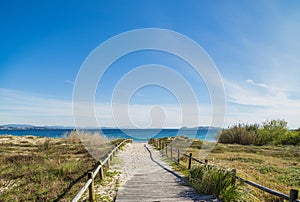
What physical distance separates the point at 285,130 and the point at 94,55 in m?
27.3

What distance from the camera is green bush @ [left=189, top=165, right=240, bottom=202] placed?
5949mm

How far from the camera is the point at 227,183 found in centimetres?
633

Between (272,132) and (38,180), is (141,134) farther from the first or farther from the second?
(38,180)

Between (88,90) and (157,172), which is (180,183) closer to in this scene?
(157,172)

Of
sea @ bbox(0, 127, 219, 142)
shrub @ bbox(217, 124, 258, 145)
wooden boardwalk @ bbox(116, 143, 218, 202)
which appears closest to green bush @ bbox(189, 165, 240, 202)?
wooden boardwalk @ bbox(116, 143, 218, 202)

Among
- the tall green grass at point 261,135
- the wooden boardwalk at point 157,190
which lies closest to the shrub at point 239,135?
the tall green grass at point 261,135

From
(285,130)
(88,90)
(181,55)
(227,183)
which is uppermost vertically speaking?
(181,55)

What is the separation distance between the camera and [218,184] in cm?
646

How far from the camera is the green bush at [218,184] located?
19.5ft

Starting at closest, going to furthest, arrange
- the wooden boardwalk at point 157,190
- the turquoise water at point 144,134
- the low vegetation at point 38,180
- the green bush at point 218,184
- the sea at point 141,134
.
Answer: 1. the green bush at point 218,184
2. the wooden boardwalk at point 157,190
3. the low vegetation at point 38,180
4. the sea at point 141,134
5. the turquoise water at point 144,134

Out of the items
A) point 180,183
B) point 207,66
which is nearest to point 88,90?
point 207,66

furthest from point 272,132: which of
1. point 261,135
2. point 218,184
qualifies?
point 218,184

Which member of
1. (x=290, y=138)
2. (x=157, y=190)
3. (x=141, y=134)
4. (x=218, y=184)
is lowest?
(x=141, y=134)

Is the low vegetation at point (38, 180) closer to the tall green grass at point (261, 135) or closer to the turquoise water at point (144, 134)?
the turquoise water at point (144, 134)
